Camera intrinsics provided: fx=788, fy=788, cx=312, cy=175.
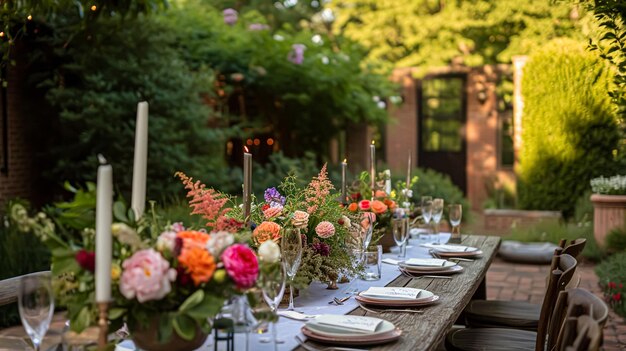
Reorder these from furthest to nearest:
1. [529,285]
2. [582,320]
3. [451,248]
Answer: [529,285], [451,248], [582,320]

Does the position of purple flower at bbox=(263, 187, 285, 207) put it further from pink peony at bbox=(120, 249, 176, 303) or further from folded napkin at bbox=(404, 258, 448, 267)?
pink peony at bbox=(120, 249, 176, 303)

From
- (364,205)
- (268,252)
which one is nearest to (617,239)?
(364,205)

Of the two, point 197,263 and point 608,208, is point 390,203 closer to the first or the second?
point 197,263

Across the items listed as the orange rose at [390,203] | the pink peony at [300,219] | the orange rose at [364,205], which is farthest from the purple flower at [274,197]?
the orange rose at [390,203]

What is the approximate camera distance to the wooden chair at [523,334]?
335cm

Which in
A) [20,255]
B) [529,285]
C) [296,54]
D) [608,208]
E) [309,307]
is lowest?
[529,285]

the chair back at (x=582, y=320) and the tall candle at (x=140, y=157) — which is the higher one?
the tall candle at (x=140, y=157)

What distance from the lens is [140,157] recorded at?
2.07 metres

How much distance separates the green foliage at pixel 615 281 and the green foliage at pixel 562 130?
3392 mm

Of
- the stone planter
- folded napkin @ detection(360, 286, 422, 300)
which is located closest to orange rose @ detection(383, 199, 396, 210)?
folded napkin @ detection(360, 286, 422, 300)

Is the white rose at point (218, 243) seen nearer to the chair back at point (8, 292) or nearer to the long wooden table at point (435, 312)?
the long wooden table at point (435, 312)

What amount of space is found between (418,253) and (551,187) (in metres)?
6.88

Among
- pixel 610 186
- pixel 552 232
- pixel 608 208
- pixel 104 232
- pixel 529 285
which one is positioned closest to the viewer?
pixel 104 232

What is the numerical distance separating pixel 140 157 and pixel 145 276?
339 millimetres
